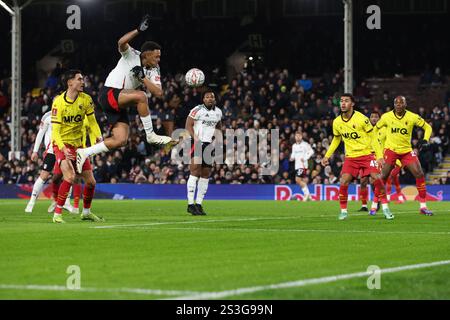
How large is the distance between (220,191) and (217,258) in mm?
24477

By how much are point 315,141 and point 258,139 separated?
83.2 inches

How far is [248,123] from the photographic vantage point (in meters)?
36.8

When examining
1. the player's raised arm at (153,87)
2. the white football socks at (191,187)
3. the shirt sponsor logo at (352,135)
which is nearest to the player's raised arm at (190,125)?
the white football socks at (191,187)

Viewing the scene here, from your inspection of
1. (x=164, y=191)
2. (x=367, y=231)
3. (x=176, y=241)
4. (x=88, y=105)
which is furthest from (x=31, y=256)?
(x=164, y=191)

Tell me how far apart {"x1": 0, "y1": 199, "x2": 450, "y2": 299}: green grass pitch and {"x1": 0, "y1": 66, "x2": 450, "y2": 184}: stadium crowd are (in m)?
18.3

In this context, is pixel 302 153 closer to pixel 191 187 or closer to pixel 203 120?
pixel 203 120

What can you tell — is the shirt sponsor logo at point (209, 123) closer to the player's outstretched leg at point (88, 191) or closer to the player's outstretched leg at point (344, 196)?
the player's outstretched leg at point (344, 196)

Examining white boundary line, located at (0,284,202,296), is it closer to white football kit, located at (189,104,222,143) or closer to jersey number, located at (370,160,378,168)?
jersey number, located at (370,160,378,168)

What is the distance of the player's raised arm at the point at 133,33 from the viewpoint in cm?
1498

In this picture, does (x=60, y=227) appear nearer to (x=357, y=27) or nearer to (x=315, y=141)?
(x=315, y=141)

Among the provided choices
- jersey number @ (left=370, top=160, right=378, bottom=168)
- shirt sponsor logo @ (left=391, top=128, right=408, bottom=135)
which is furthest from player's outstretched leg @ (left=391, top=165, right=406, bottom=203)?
jersey number @ (left=370, top=160, right=378, bottom=168)

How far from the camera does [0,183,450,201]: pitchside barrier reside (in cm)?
3291

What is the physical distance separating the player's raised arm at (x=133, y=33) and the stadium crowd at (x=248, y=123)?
653 inches
